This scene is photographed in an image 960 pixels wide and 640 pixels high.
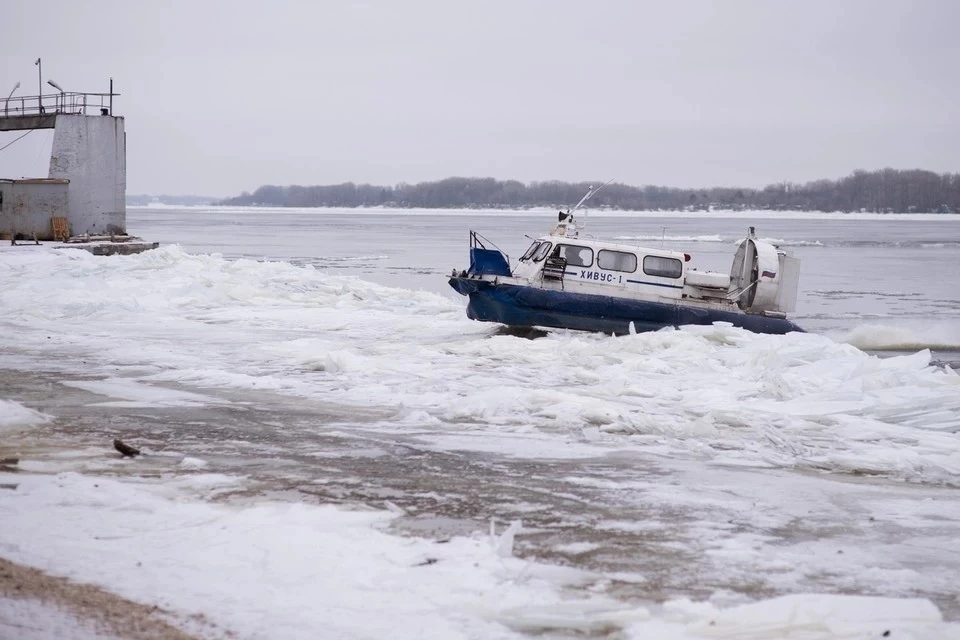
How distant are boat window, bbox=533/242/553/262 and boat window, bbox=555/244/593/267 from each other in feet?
0.58

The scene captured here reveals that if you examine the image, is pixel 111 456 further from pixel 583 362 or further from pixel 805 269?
pixel 805 269

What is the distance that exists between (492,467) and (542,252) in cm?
991

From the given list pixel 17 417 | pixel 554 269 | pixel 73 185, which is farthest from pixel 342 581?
Answer: pixel 73 185

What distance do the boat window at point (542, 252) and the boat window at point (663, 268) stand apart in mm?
1675

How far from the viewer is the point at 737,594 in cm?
483

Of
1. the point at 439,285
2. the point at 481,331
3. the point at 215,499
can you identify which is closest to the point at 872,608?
the point at 215,499

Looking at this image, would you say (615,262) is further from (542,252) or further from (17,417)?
(17,417)

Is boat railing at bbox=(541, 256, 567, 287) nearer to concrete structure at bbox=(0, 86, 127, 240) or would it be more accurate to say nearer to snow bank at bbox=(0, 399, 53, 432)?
snow bank at bbox=(0, 399, 53, 432)

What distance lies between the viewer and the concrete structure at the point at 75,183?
1085 inches

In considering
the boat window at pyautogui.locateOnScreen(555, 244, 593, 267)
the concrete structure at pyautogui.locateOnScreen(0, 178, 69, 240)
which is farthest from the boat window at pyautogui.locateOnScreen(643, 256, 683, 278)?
the concrete structure at pyautogui.locateOnScreen(0, 178, 69, 240)

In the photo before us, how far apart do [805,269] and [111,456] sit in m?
33.5

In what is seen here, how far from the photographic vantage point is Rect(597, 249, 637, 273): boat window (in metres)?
16.8

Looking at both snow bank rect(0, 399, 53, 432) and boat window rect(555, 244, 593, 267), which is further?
boat window rect(555, 244, 593, 267)

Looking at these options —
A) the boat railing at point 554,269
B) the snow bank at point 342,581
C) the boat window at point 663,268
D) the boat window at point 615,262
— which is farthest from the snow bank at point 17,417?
the boat window at point 663,268
